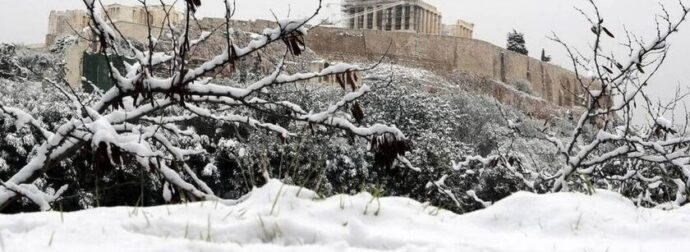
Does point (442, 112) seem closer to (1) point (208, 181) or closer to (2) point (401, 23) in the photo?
(1) point (208, 181)

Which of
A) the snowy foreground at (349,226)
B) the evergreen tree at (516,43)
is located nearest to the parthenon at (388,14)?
the evergreen tree at (516,43)

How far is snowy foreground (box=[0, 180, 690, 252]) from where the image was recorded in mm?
2123

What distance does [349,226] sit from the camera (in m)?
2.38

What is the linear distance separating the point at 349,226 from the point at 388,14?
55.9 meters

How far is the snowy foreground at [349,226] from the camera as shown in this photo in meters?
2.12

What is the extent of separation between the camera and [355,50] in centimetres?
4272

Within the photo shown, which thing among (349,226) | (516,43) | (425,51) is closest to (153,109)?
(349,226)

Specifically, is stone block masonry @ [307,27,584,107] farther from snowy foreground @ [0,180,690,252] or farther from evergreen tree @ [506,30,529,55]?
snowy foreground @ [0,180,690,252]

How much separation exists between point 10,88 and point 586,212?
16609mm

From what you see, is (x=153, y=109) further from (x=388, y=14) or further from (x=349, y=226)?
(x=388, y=14)

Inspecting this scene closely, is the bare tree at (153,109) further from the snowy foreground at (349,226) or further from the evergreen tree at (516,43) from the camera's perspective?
the evergreen tree at (516,43)

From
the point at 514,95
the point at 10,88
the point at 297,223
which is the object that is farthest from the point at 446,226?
the point at 514,95

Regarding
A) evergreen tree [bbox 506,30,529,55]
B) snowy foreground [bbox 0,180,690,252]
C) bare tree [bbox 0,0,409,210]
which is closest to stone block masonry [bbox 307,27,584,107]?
evergreen tree [bbox 506,30,529,55]

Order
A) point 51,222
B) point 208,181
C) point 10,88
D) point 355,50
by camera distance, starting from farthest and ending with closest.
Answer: point 355,50 < point 10,88 < point 208,181 < point 51,222
